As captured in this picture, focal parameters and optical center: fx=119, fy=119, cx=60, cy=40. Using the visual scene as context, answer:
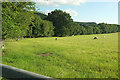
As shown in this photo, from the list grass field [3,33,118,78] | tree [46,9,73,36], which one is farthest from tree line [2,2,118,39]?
grass field [3,33,118,78]

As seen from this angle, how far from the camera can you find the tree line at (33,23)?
9648 millimetres

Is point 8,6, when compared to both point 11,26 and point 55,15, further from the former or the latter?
point 55,15

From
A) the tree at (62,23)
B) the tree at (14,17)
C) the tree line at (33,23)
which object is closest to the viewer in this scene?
the tree at (14,17)

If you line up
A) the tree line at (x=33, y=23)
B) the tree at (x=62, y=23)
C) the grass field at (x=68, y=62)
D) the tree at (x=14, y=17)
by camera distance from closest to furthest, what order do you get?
1. the grass field at (x=68, y=62)
2. the tree at (x=14, y=17)
3. the tree line at (x=33, y=23)
4. the tree at (x=62, y=23)

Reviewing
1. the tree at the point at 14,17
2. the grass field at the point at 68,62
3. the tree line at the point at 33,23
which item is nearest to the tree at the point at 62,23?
the tree line at the point at 33,23

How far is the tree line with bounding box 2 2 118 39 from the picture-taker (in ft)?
31.7

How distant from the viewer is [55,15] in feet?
235

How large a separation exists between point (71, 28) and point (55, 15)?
1251cm

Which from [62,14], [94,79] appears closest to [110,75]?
[94,79]

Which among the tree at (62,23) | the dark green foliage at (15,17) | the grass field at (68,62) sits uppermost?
the tree at (62,23)

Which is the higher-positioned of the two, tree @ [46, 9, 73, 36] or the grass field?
tree @ [46, 9, 73, 36]

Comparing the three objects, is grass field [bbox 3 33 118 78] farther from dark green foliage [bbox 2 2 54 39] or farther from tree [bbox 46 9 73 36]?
tree [bbox 46 9 73 36]

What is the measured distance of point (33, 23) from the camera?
1404 centimetres

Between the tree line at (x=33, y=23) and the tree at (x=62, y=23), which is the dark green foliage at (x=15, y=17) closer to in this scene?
the tree line at (x=33, y=23)
